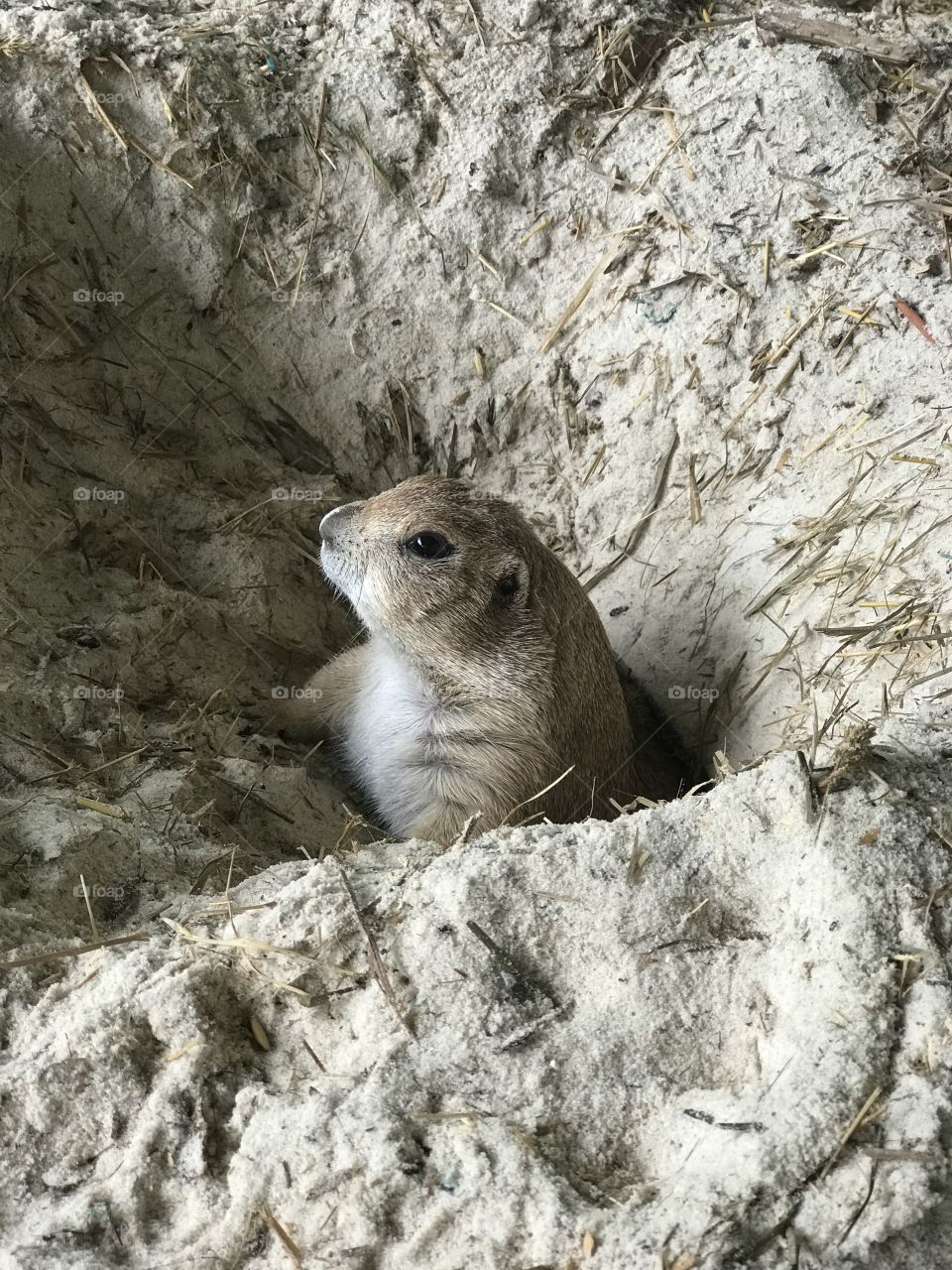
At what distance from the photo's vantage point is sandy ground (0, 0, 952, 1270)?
2938 millimetres

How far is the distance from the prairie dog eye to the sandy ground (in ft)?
4.37

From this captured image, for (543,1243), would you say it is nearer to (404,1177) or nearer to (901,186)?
(404,1177)

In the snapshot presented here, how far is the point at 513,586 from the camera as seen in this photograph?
523 centimetres

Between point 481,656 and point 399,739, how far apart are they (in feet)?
2.21

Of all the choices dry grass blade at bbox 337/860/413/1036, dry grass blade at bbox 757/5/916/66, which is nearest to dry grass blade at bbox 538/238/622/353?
dry grass blade at bbox 757/5/916/66

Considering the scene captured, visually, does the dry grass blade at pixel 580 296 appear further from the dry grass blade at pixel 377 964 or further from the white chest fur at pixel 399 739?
the dry grass blade at pixel 377 964

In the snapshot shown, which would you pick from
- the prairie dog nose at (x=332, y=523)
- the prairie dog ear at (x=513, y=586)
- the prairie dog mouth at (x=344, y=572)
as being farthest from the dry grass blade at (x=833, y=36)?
the prairie dog mouth at (x=344, y=572)

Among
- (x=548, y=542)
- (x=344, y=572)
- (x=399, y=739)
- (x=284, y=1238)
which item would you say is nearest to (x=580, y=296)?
(x=548, y=542)

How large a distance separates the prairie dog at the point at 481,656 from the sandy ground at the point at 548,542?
64 centimetres

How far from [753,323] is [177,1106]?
4803 mm

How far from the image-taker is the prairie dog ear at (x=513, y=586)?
518 cm

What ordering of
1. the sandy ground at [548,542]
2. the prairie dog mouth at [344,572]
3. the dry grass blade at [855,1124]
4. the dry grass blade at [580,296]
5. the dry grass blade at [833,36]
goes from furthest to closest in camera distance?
1. the dry grass blade at [580,296]
2. the dry grass blade at [833,36]
3. the prairie dog mouth at [344,572]
4. the sandy ground at [548,542]
5. the dry grass blade at [855,1124]

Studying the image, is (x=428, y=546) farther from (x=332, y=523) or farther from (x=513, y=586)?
(x=332, y=523)

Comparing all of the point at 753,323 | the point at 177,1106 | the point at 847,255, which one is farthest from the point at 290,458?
the point at 177,1106
